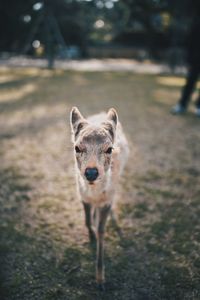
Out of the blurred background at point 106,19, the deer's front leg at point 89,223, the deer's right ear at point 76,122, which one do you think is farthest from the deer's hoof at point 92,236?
the blurred background at point 106,19

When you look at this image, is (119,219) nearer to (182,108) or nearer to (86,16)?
(182,108)

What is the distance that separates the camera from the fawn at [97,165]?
2.88 meters

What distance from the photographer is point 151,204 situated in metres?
4.77

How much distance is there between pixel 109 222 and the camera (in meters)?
4.30

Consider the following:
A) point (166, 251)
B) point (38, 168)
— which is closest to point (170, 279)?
point (166, 251)

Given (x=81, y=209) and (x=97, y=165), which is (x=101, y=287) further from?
(x=81, y=209)

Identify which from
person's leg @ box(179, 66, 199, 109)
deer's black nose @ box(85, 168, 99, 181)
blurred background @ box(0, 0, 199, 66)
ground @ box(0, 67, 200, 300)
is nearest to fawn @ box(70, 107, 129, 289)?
deer's black nose @ box(85, 168, 99, 181)

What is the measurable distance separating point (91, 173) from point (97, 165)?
3.7 inches

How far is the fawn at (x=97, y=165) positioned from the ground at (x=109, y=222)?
0.94 feet

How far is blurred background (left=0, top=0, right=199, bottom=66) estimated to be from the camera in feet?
101

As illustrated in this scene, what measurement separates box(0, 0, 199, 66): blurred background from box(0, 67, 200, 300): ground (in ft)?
65.0

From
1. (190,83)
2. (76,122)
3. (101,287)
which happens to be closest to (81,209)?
(101,287)

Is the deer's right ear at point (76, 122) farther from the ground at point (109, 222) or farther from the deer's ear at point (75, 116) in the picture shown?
the ground at point (109, 222)

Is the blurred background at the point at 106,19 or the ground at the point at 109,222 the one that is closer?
the ground at the point at 109,222
